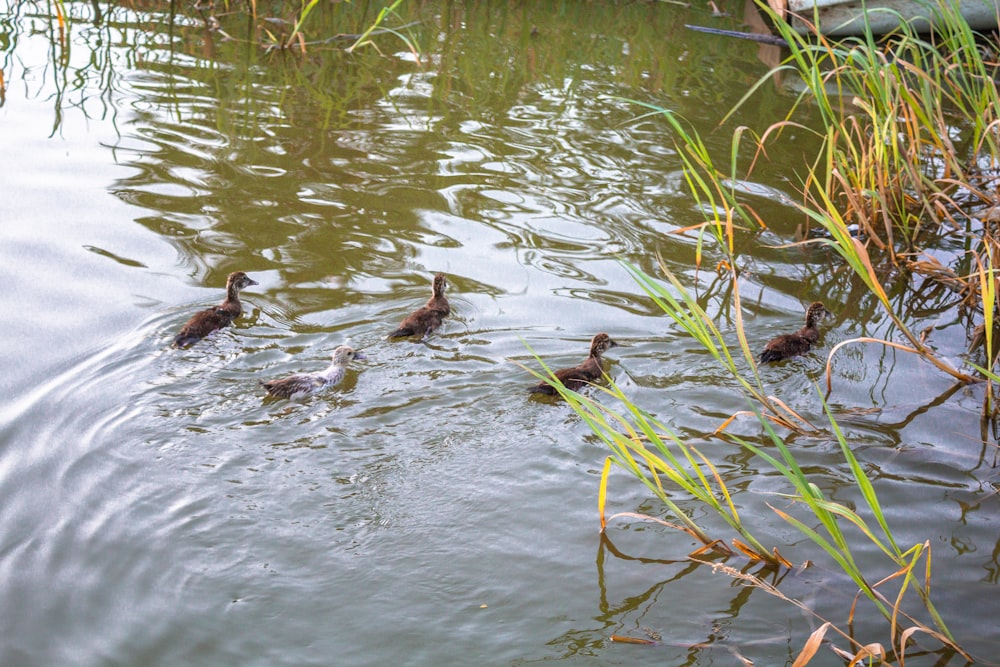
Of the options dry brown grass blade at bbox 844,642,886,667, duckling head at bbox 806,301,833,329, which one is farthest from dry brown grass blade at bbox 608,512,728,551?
duckling head at bbox 806,301,833,329

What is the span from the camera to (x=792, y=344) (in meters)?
5.86

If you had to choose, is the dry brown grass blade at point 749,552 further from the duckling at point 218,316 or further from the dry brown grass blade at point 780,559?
the duckling at point 218,316

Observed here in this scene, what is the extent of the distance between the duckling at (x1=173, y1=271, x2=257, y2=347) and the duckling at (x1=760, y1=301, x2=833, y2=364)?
311 cm

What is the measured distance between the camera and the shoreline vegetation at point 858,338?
3738 mm

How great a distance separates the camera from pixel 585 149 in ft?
29.3

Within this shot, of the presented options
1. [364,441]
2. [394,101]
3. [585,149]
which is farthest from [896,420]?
[394,101]

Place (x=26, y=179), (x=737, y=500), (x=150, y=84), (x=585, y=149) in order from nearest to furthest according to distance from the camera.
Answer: (x=737, y=500), (x=26, y=179), (x=585, y=149), (x=150, y=84)

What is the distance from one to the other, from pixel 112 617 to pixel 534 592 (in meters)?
1.58

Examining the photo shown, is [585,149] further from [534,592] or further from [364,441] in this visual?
[534,592]

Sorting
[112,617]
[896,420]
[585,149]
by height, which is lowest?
[112,617]

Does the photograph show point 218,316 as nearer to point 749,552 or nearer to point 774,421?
point 774,421

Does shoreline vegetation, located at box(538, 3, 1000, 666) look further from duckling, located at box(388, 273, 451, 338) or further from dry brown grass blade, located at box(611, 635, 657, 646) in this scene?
duckling, located at box(388, 273, 451, 338)

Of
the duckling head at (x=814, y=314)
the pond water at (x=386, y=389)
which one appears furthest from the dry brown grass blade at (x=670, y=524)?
the duckling head at (x=814, y=314)

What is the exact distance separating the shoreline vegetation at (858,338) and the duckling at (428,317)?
1.05 m
